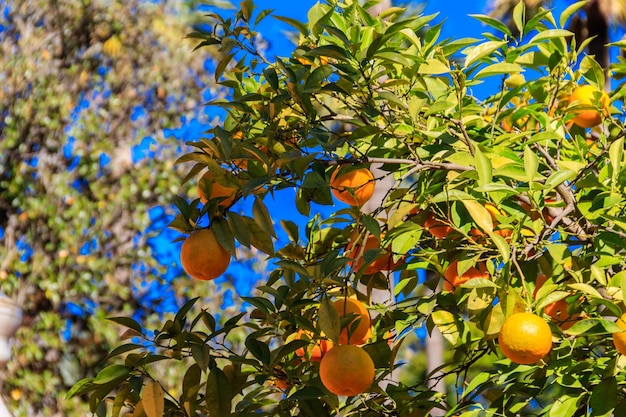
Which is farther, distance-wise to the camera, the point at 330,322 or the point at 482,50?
the point at 482,50

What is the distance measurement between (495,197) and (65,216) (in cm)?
395

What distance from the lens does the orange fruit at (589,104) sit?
137 cm

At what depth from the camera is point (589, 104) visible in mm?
1374

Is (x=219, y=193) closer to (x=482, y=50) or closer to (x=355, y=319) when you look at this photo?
(x=355, y=319)

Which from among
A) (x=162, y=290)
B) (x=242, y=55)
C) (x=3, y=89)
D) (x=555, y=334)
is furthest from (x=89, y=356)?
(x=555, y=334)

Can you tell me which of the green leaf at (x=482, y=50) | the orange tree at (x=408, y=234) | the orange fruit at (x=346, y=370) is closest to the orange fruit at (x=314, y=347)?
the orange tree at (x=408, y=234)

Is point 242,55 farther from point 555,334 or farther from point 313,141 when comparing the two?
point 555,334

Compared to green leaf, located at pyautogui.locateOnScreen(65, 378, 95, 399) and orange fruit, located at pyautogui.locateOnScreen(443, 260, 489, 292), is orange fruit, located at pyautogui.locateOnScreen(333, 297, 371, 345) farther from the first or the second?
green leaf, located at pyautogui.locateOnScreen(65, 378, 95, 399)

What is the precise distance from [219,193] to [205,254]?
103 mm

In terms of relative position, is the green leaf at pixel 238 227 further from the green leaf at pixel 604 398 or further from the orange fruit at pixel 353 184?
the green leaf at pixel 604 398

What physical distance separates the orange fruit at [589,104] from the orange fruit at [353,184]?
0.44 metres

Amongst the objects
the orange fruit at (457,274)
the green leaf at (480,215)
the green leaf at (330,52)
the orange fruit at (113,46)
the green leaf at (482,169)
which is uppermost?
the orange fruit at (113,46)

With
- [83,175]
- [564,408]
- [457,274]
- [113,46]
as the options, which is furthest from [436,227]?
[113,46]

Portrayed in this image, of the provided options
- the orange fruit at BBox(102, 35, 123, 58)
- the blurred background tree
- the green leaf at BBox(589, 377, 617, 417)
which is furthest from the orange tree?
the orange fruit at BBox(102, 35, 123, 58)
